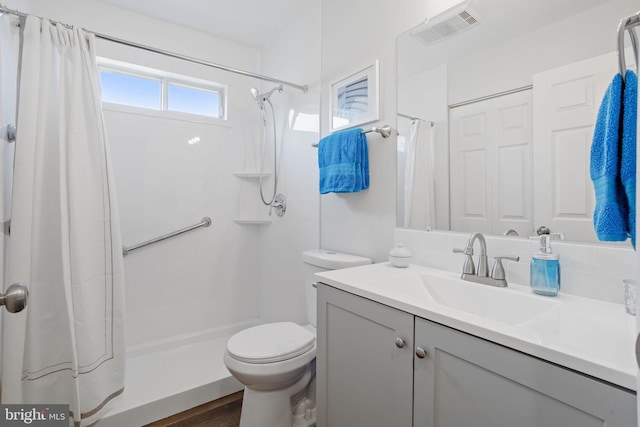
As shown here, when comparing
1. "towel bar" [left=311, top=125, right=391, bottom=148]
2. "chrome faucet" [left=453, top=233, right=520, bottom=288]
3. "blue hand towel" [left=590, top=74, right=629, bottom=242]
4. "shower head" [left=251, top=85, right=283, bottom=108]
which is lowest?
"chrome faucet" [left=453, top=233, right=520, bottom=288]

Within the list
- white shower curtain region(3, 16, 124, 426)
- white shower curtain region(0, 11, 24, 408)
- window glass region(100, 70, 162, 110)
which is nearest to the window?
window glass region(100, 70, 162, 110)

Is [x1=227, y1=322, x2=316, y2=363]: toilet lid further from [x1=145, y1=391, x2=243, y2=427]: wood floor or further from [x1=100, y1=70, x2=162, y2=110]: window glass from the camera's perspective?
[x1=100, y1=70, x2=162, y2=110]: window glass

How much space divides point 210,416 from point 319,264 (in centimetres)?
100

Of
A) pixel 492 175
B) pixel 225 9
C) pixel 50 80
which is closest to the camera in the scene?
pixel 492 175

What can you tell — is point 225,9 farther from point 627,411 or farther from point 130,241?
point 627,411

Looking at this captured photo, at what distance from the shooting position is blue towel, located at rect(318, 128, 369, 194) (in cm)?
159

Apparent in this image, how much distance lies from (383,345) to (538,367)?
40cm

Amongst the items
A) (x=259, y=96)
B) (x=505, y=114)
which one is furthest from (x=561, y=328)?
(x=259, y=96)

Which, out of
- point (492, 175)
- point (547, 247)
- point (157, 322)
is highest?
point (492, 175)

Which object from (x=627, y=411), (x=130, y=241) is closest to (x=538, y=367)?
(x=627, y=411)

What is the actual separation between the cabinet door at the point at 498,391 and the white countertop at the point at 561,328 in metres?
0.02

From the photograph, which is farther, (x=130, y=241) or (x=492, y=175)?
(x=130, y=241)

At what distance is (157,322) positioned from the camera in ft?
7.37

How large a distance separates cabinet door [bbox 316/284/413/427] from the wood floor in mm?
731
